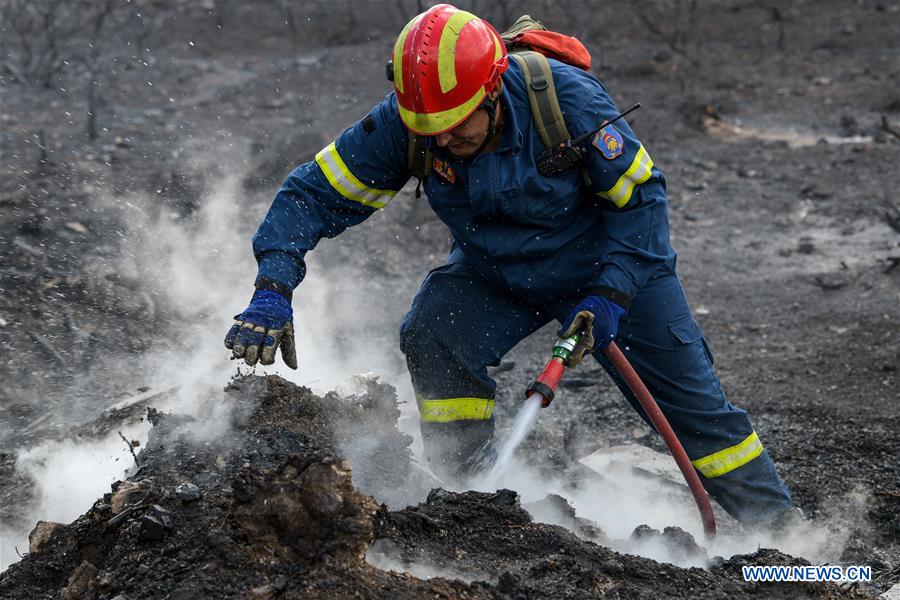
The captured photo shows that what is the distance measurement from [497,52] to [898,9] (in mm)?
11806

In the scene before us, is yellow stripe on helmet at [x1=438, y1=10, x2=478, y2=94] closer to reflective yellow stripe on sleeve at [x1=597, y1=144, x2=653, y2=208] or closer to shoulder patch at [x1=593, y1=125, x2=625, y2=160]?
shoulder patch at [x1=593, y1=125, x2=625, y2=160]

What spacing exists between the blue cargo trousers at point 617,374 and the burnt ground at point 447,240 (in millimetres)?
584

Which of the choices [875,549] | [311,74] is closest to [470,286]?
[875,549]

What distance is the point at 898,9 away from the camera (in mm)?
13156

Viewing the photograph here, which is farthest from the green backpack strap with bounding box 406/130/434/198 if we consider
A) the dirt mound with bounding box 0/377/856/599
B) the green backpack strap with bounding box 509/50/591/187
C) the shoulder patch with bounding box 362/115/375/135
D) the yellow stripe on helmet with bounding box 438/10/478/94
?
the dirt mound with bounding box 0/377/856/599

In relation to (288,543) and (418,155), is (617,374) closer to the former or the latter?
(418,155)

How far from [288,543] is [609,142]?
69.4 inches

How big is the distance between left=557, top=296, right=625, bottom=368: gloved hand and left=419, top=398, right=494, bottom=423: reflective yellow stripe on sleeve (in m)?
0.74

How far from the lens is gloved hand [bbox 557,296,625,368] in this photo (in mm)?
3408

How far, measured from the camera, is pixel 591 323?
3.41 metres

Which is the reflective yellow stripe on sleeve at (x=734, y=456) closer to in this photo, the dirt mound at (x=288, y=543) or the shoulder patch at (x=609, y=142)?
the dirt mound at (x=288, y=543)

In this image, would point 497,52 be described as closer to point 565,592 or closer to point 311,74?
point 565,592

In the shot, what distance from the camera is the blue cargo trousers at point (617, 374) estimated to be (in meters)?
3.77

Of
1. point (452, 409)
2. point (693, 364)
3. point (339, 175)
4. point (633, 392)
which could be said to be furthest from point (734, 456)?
point (339, 175)
